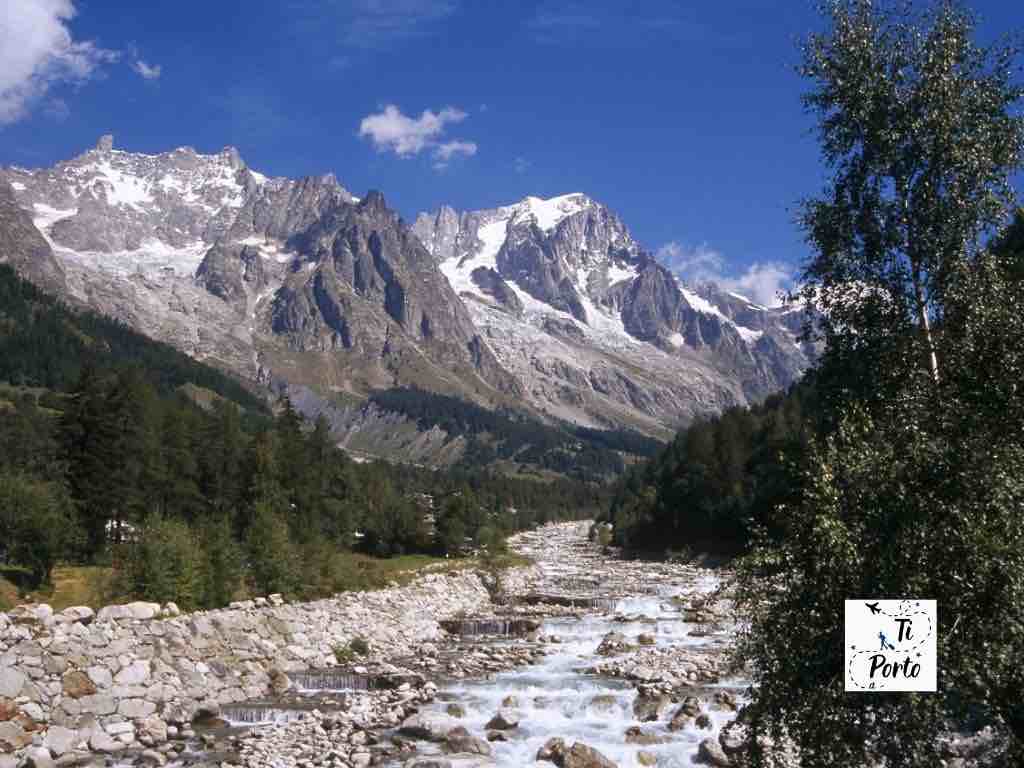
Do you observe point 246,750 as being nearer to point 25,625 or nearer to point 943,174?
point 25,625

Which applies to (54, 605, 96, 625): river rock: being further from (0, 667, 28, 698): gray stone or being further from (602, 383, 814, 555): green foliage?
(602, 383, 814, 555): green foliage

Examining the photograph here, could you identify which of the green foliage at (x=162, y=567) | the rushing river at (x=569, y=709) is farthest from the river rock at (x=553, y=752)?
the green foliage at (x=162, y=567)

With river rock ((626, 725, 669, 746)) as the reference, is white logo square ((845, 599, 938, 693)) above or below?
above

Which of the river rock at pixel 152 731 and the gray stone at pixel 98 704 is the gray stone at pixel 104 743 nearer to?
the river rock at pixel 152 731

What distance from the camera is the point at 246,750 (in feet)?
102

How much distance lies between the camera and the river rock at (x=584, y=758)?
29.1 meters

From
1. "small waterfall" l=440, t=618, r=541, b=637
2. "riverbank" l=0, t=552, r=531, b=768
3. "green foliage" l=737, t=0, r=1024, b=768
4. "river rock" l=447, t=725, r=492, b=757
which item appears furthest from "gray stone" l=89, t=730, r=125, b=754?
"small waterfall" l=440, t=618, r=541, b=637

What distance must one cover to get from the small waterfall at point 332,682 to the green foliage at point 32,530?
58.9 ft

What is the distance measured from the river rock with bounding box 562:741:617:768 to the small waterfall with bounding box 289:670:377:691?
15.7m

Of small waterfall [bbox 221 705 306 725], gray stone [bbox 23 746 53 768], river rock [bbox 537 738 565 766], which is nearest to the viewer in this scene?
gray stone [bbox 23 746 53 768]

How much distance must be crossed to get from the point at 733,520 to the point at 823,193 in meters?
91.8

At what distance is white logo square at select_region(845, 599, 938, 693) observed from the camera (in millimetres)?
12852

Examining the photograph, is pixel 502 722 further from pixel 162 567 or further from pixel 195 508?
pixel 195 508

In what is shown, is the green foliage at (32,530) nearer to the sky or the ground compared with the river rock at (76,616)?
nearer to the sky
